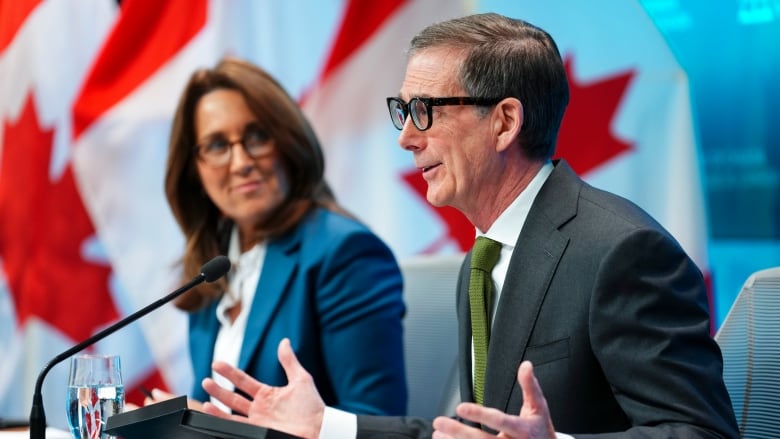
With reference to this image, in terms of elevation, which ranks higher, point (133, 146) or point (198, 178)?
point (133, 146)

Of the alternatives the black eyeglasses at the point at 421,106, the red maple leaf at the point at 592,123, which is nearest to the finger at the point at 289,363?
the black eyeglasses at the point at 421,106

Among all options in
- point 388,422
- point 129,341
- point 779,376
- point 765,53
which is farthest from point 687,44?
point 129,341

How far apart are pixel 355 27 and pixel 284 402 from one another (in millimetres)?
1960

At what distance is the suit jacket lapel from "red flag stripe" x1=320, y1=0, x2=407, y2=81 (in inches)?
37.7

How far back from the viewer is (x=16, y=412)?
13.3ft

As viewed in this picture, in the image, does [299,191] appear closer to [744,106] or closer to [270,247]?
[270,247]

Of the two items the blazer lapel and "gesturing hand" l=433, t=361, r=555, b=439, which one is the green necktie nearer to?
the blazer lapel

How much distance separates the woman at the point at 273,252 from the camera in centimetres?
254

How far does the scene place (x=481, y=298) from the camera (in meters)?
1.81

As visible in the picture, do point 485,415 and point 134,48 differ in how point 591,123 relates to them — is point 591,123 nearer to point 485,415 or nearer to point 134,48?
point 485,415

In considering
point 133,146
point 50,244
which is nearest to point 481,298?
point 133,146

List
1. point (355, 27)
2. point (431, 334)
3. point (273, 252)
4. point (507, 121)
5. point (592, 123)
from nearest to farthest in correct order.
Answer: point (507, 121) < point (431, 334) < point (273, 252) < point (592, 123) < point (355, 27)

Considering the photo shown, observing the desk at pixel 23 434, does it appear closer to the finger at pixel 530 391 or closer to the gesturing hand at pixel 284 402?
the gesturing hand at pixel 284 402

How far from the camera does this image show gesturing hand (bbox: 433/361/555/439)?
50.9 inches
